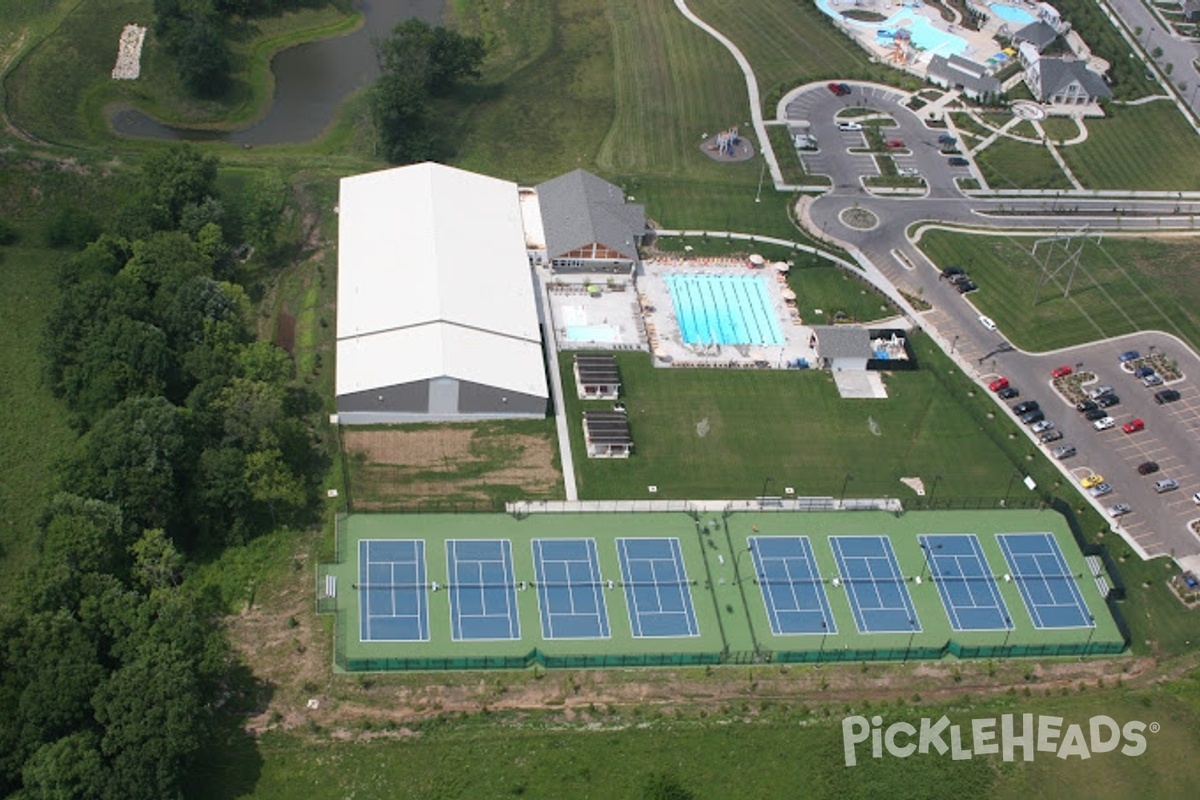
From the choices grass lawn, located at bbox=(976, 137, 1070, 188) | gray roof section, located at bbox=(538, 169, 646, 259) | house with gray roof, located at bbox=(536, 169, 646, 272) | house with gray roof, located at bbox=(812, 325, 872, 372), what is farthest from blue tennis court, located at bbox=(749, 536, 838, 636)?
grass lawn, located at bbox=(976, 137, 1070, 188)

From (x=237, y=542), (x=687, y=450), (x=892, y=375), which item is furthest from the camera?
(x=892, y=375)

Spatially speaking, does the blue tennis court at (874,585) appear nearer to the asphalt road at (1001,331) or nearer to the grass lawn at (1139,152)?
the asphalt road at (1001,331)

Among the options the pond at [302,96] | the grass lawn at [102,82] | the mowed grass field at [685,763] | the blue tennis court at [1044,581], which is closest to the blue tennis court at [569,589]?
the mowed grass field at [685,763]

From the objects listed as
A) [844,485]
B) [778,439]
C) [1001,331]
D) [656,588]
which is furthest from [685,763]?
[1001,331]

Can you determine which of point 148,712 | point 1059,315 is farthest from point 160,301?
point 1059,315

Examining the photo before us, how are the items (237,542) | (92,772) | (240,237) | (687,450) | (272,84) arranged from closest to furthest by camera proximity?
1. (92,772)
2. (237,542)
3. (687,450)
4. (240,237)
5. (272,84)

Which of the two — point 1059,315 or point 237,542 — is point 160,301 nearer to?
point 237,542

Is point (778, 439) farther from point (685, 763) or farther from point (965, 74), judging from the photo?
point (965, 74)

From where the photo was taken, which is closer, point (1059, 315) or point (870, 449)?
point (870, 449)
